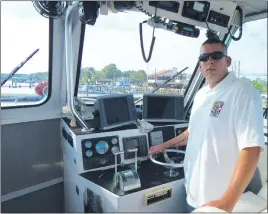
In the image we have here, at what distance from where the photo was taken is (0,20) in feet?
5.78

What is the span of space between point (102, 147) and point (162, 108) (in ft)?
2.79

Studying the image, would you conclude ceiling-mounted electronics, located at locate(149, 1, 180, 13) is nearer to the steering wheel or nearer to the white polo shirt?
the white polo shirt

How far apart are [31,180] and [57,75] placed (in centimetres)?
94

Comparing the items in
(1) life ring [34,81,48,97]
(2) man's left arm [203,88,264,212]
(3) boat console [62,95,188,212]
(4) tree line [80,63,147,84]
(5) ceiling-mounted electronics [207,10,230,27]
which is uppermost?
(5) ceiling-mounted electronics [207,10,230,27]

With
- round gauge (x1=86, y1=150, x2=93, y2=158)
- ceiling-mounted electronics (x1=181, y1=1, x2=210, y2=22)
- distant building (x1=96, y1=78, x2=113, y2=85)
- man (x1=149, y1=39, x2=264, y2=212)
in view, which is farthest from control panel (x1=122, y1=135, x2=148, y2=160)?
ceiling-mounted electronics (x1=181, y1=1, x2=210, y2=22)

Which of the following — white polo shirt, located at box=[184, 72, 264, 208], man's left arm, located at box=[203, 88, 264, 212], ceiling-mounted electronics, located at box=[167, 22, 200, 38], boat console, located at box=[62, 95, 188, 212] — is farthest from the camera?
ceiling-mounted electronics, located at box=[167, 22, 200, 38]

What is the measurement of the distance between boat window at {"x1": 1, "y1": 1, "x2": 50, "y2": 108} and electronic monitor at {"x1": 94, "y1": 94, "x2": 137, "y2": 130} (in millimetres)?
615

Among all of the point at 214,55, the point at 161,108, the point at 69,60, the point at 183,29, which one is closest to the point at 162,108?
the point at 161,108

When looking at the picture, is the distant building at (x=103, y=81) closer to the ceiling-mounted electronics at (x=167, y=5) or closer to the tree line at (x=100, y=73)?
the tree line at (x=100, y=73)

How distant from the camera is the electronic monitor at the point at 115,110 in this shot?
188cm

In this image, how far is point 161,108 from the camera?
2.43 m

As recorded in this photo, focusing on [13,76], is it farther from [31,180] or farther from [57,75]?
[31,180]

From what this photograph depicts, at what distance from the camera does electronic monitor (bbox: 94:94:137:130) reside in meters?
1.88

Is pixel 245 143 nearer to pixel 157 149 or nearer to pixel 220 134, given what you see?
pixel 220 134
